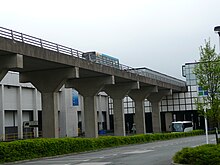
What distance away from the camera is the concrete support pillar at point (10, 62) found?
31.3 m

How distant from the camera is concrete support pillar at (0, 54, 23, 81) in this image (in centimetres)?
3131

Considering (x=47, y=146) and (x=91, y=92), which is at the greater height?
(x=91, y=92)

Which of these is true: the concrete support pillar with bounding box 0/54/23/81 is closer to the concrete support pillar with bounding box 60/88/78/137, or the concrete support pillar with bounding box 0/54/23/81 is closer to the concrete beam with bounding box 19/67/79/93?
the concrete beam with bounding box 19/67/79/93

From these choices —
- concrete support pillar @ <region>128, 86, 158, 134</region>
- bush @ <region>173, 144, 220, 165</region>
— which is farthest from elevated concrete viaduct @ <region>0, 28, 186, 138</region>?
bush @ <region>173, 144, 220, 165</region>

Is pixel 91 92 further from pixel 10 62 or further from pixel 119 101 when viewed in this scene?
pixel 10 62

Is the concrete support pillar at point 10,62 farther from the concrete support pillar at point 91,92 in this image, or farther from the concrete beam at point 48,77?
the concrete support pillar at point 91,92

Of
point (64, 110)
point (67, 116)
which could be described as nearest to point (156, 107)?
point (67, 116)

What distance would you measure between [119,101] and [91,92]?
9493 millimetres

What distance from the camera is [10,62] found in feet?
104

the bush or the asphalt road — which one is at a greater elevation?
the bush

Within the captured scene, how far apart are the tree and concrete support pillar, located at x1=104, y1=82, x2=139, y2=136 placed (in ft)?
117

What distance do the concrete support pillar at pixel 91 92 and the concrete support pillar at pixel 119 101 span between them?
8855 mm

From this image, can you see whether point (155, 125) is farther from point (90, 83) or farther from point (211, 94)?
point (211, 94)

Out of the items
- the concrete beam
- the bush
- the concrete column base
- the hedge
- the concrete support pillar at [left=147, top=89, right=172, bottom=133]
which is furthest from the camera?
the concrete support pillar at [left=147, top=89, right=172, bottom=133]
